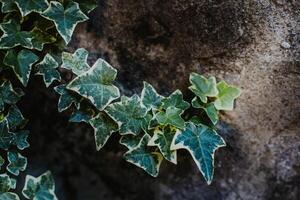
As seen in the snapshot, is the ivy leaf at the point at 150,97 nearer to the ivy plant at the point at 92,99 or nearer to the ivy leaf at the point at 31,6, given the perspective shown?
the ivy plant at the point at 92,99

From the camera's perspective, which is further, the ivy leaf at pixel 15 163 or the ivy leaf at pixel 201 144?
the ivy leaf at pixel 15 163

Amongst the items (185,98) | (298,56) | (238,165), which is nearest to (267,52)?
(298,56)

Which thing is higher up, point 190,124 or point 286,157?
point 190,124

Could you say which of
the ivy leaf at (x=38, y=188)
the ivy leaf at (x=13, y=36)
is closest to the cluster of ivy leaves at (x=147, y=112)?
the ivy leaf at (x=13, y=36)

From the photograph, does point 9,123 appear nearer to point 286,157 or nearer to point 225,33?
point 225,33

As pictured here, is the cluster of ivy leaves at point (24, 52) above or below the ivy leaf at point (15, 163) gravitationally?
above

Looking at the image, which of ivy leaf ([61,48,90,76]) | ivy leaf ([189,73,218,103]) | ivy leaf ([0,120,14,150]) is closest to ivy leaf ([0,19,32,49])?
ivy leaf ([61,48,90,76])

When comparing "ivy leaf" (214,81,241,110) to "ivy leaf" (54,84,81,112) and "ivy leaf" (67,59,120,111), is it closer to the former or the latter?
"ivy leaf" (67,59,120,111)
